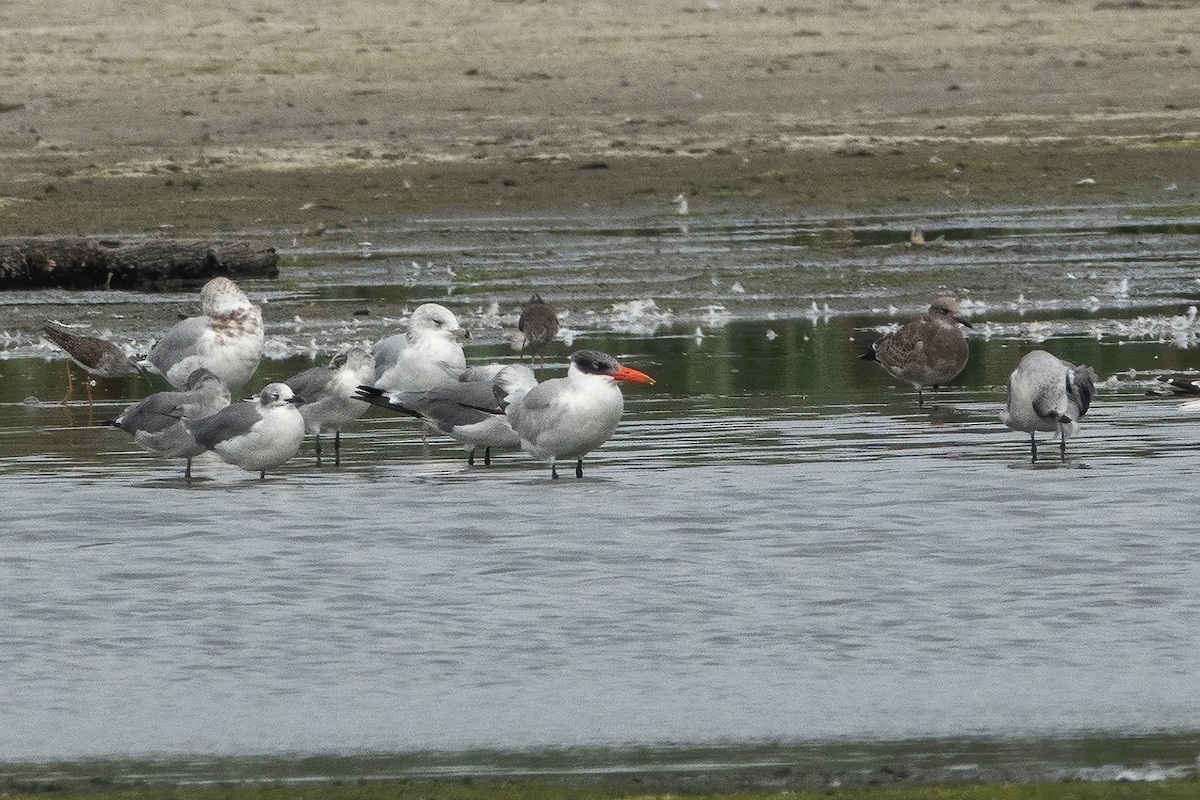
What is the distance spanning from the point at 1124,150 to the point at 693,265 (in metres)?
8.71

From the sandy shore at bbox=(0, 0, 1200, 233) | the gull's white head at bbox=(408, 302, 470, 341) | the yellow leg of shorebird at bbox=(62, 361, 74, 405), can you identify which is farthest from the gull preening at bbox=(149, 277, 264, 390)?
the sandy shore at bbox=(0, 0, 1200, 233)

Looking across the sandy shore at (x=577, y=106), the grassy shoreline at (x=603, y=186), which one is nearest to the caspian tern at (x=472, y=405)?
the grassy shoreline at (x=603, y=186)

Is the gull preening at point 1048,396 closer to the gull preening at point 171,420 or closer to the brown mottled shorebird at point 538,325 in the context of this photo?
the gull preening at point 171,420

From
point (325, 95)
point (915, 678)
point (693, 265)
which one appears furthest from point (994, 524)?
point (325, 95)

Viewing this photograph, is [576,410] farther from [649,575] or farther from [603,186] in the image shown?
[603,186]

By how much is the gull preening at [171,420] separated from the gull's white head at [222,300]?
1.81 meters

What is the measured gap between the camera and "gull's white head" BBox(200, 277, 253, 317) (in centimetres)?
1347

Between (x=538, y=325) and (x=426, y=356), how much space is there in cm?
237

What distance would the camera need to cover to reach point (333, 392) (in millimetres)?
11672

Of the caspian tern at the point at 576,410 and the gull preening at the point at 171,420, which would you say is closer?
the caspian tern at the point at 576,410

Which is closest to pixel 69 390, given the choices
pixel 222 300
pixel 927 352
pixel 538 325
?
pixel 222 300

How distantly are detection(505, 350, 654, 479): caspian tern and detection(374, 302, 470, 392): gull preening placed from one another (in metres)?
1.56

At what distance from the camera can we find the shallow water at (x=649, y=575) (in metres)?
6.54

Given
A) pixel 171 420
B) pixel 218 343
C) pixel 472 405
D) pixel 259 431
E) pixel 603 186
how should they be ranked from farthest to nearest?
pixel 603 186, pixel 218 343, pixel 171 420, pixel 472 405, pixel 259 431
